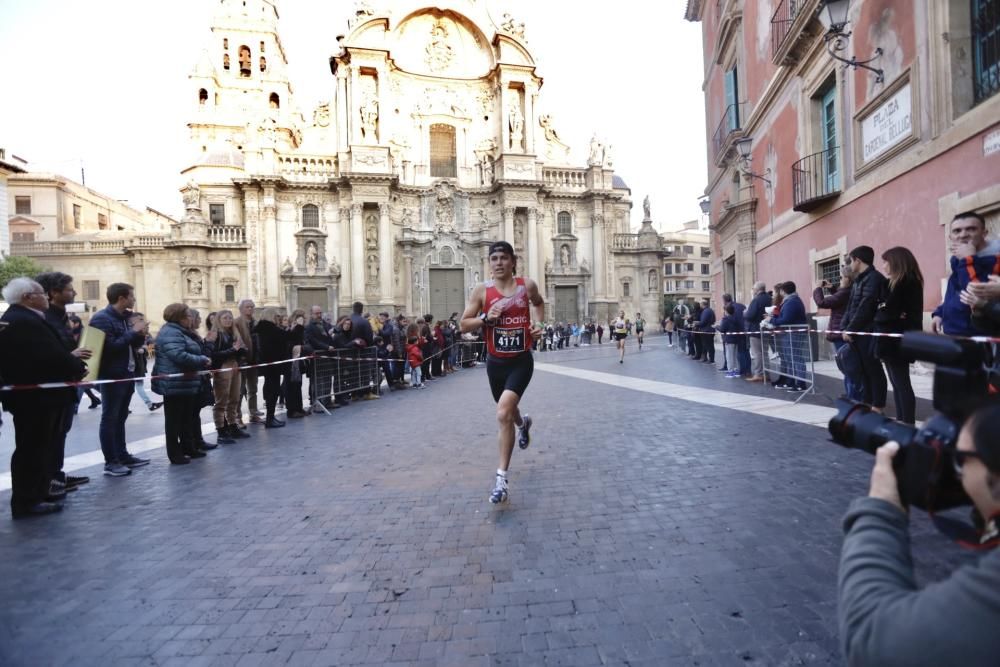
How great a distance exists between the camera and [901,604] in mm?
1152

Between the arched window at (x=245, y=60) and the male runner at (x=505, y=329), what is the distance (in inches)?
2031

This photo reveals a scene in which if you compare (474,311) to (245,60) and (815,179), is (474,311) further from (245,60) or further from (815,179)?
(245,60)

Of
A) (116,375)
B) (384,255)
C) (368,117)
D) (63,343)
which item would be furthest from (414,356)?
(368,117)

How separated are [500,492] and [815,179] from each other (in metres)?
12.1

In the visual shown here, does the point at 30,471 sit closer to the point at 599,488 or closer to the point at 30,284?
the point at 30,284

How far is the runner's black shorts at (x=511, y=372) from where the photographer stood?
454cm

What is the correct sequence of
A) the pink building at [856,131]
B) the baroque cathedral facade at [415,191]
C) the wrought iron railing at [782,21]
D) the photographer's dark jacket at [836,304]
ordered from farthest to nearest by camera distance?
the baroque cathedral facade at [415,191]
the wrought iron railing at [782,21]
the pink building at [856,131]
the photographer's dark jacket at [836,304]

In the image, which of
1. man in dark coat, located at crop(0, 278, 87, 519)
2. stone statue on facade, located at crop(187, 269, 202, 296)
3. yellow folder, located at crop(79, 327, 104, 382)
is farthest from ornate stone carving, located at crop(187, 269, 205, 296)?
man in dark coat, located at crop(0, 278, 87, 519)

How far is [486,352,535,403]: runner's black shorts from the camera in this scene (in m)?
4.54

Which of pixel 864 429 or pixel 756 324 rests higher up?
pixel 756 324

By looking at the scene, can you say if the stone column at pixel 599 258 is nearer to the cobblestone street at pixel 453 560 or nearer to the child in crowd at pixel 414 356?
the child in crowd at pixel 414 356

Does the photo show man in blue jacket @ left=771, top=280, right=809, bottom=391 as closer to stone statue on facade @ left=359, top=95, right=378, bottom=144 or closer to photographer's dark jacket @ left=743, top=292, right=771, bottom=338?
photographer's dark jacket @ left=743, top=292, right=771, bottom=338

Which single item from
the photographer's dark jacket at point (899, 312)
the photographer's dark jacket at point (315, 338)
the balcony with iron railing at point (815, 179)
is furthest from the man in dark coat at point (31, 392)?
the balcony with iron railing at point (815, 179)

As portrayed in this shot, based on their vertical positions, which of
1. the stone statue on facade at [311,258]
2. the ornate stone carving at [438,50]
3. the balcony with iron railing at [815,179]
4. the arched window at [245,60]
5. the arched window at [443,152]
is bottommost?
the balcony with iron railing at [815,179]
